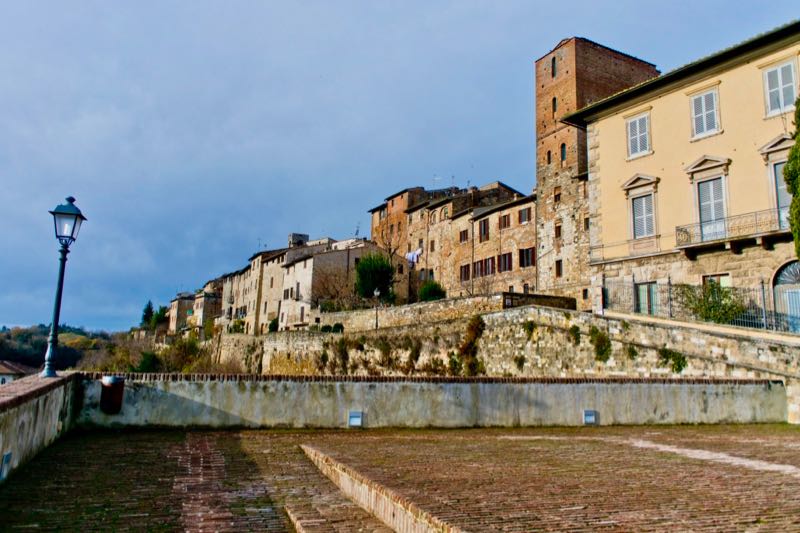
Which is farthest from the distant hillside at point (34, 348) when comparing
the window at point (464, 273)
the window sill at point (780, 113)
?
the window sill at point (780, 113)

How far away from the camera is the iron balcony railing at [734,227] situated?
22156 mm

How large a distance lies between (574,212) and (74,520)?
4118cm

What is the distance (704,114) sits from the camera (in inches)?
989

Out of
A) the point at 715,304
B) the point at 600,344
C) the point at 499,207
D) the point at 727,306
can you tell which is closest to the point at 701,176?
the point at 715,304

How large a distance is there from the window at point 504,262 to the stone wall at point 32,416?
1625 inches

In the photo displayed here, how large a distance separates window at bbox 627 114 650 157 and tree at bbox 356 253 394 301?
89.4 feet

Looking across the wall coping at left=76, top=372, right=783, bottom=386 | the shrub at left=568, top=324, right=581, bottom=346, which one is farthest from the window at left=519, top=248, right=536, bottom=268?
the wall coping at left=76, top=372, right=783, bottom=386

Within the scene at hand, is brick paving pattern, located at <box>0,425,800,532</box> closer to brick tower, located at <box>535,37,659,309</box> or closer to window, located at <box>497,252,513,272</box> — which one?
brick tower, located at <box>535,37,659,309</box>

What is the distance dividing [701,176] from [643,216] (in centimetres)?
305

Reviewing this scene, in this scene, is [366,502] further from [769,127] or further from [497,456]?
[769,127]

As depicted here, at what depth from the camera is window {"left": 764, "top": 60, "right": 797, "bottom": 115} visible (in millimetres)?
22328

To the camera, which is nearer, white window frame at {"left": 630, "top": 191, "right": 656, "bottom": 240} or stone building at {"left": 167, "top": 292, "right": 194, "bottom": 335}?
white window frame at {"left": 630, "top": 191, "right": 656, "bottom": 240}

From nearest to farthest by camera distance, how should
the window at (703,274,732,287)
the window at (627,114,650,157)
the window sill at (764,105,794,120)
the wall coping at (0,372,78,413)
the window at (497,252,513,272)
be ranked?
1. the wall coping at (0,372,78,413)
2. the window sill at (764,105,794,120)
3. the window at (703,274,732,287)
4. the window at (627,114,650,157)
5. the window at (497,252,513,272)

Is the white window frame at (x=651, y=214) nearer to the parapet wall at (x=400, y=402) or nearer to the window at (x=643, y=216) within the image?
the window at (x=643, y=216)
